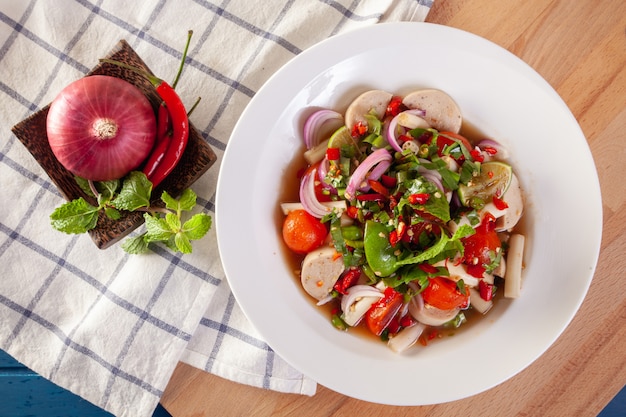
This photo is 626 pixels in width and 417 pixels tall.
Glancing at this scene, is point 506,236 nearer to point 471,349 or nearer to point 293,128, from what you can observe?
point 471,349

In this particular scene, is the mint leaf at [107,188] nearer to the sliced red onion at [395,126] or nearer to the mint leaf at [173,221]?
the mint leaf at [173,221]

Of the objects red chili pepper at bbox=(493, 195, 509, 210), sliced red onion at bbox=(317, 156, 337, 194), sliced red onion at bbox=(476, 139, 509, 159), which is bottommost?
sliced red onion at bbox=(317, 156, 337, 194)

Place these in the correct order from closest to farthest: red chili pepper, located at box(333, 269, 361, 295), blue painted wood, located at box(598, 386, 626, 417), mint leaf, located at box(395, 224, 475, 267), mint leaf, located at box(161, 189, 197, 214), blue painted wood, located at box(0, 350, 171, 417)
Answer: mint leaf, located at box(395, 224, 475, 267) → mint leaf, located at box(161, 189, 197, 214) → red chili pepper, located at box(333, 269, 361, 295) → blue painted wood, located at box(0, 350, 171, 417) → blue painted wood, located at box(598, 386, 626, 417)

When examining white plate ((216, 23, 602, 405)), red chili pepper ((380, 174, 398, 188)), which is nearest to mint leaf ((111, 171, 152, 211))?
white plate ((216, 23, 602, 405))

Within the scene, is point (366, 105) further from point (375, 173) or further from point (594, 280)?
point (594, 280)

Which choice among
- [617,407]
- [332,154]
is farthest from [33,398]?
[617,407]

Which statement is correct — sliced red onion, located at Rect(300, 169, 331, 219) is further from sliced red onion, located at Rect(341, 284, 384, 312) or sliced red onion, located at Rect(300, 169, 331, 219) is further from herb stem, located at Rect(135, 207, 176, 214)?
herb stem, located at Rect(135, 207, 176, 214)

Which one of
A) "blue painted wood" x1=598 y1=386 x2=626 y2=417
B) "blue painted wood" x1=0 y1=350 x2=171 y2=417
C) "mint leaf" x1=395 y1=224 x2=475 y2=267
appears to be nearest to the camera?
"mint leaf" x1=395 y1=224 x2=475 y2=267
